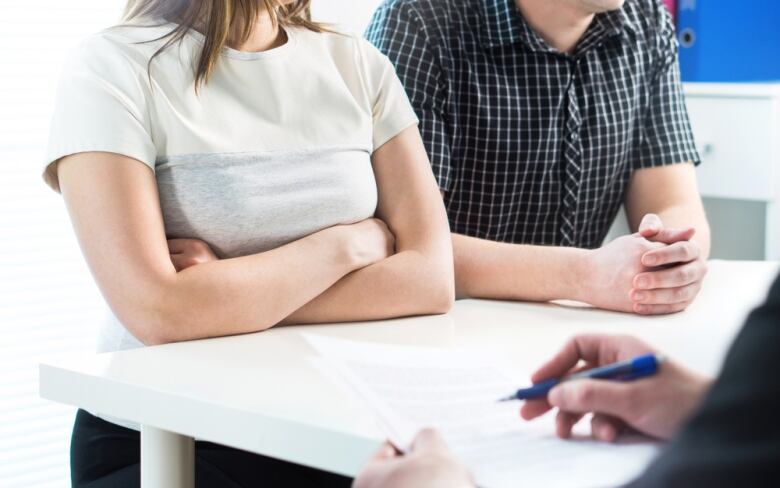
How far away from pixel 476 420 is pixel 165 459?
0.35 metres

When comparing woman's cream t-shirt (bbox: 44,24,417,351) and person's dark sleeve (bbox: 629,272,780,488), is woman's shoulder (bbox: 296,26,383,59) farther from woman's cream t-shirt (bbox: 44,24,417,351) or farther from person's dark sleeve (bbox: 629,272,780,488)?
person's dark sleeve (bbox: 629,272,780,488)

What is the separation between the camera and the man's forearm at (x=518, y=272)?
1380 mm

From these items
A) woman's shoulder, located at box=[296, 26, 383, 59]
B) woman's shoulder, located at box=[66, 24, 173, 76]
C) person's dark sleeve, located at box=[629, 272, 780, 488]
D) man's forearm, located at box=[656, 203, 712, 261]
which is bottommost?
man's forearm, located at box=[656, 203, 712, 261]

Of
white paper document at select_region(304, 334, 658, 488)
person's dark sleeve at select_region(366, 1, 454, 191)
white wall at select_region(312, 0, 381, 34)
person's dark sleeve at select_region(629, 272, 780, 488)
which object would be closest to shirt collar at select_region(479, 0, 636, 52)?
person's dark sleeve at select_region(366, 1, 454, 191)

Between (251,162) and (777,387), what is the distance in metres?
0.98

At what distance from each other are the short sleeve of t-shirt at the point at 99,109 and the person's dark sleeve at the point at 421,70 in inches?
21.8

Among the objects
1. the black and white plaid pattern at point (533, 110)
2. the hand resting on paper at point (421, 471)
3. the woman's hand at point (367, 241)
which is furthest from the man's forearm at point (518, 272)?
the hand resting on paper at point (421, 471)

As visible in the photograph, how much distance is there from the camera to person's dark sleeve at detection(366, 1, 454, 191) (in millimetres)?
1661

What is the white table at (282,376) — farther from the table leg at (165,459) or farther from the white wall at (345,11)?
the white wall at (345,11)

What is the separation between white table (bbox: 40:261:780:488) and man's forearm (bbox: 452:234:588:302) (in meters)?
0.05

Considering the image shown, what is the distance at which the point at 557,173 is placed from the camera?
5.98 ft

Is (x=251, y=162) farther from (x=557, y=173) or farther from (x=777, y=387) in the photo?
(x=777, y=387)

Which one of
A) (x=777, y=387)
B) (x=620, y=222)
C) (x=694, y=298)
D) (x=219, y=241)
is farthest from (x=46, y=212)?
(x=777, y=387)

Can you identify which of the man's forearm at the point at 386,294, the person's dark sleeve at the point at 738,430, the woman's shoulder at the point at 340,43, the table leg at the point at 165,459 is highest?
the person's dark sleeve at the point at 738,430
